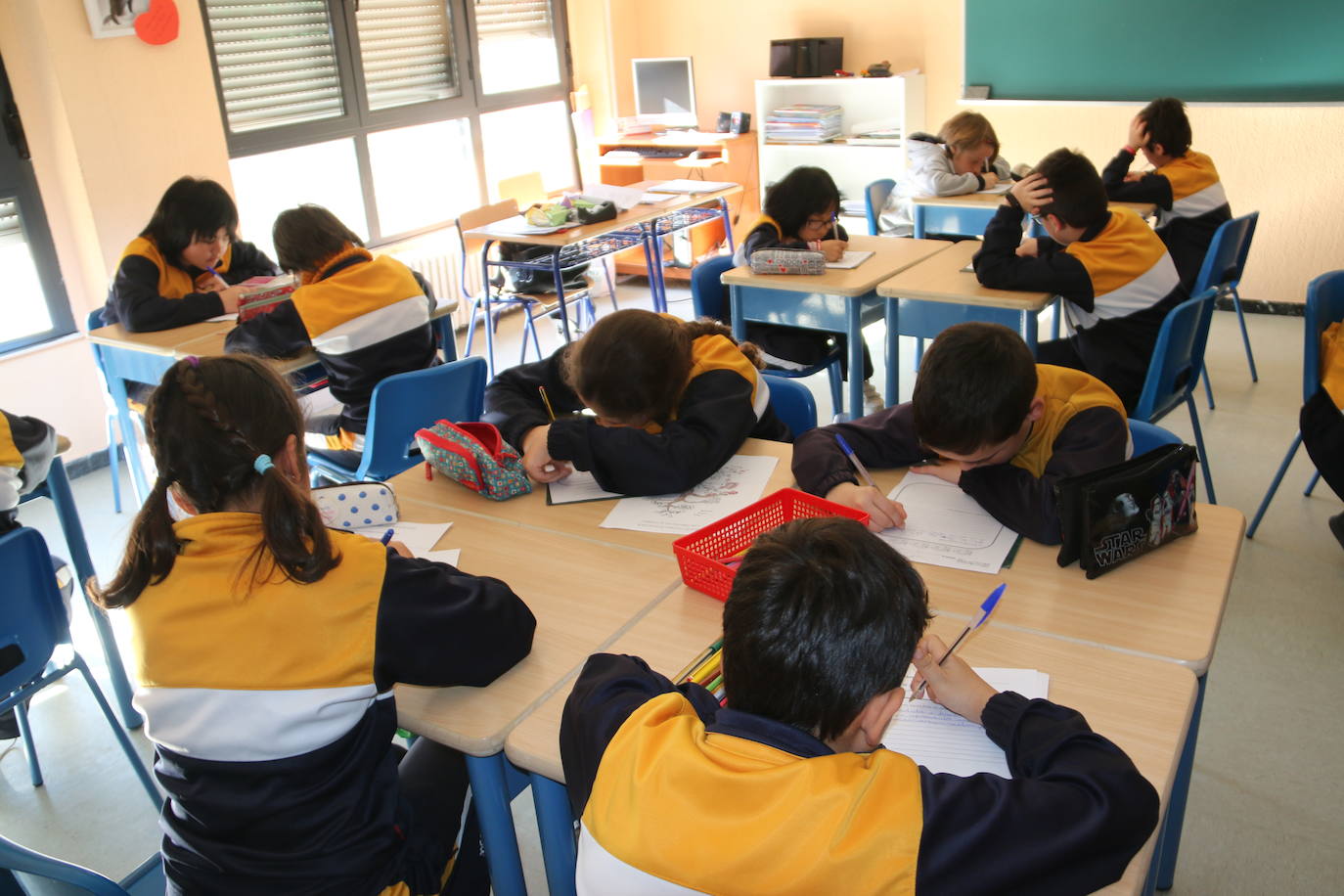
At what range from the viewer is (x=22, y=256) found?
13.3 feet

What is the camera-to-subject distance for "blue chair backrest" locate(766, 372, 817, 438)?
93.7 inches

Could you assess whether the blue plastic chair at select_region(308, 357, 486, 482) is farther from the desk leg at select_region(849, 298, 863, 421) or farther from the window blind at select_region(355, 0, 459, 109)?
the window blind at select_region(355, 0, 459, 109)

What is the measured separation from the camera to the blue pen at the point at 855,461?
184 centimetres

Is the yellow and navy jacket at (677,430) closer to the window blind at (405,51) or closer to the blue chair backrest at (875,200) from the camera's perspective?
the blue chair backrest at (875,200)

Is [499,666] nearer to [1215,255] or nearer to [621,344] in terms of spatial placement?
[621,344]

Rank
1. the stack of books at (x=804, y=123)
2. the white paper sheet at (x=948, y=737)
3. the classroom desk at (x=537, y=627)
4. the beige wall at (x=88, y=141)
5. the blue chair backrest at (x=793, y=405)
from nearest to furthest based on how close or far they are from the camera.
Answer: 1. the white paper sheet at (x=948, y=737)
2. the classroom desk at (x=537, y=627)
3. the blue chair backrest at (x=793, y=405)
4. the beige wall at (x=88, y=141)
5. the stack of books at (x=804, y=123)

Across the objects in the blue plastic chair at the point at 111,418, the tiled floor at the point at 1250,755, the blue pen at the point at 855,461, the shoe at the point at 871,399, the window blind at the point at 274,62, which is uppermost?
the window blind at the point at 274,62

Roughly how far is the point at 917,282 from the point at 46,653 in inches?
101

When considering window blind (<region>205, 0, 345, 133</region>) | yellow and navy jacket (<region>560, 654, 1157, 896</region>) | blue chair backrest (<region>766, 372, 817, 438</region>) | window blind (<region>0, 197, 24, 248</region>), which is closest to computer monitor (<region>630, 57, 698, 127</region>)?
window blind (<region>205, 0, 345, 133</region>)

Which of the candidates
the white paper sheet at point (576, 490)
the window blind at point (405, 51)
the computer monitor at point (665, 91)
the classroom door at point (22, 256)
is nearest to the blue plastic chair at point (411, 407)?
the white paper sheet at point (576, 490)

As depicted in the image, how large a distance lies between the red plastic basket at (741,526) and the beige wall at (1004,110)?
14.5 feet

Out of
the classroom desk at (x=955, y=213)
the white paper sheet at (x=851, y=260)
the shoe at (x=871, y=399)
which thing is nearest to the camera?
the white paper sheet at (x=851, y=260)

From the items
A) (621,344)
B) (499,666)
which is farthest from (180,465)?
(621,344)

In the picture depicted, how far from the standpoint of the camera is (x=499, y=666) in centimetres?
143
